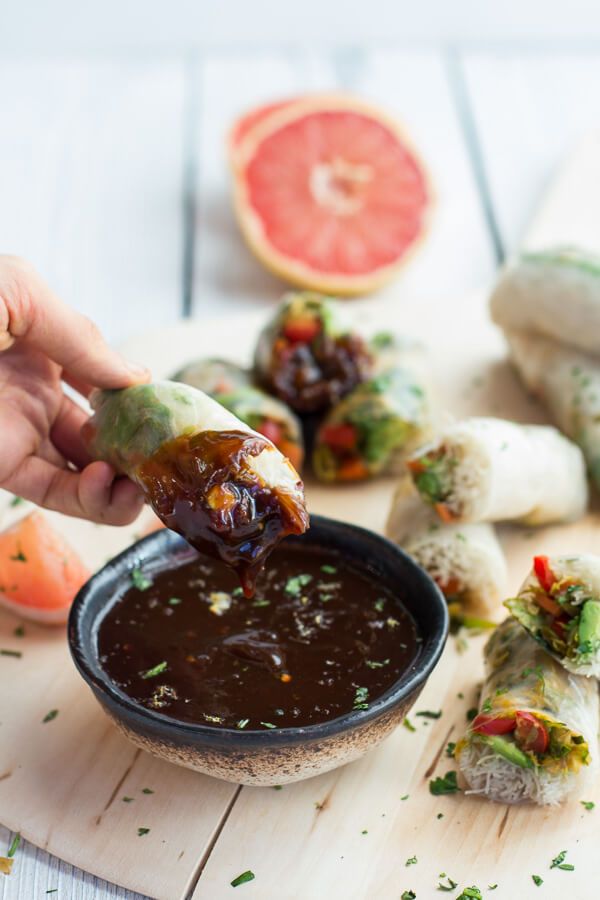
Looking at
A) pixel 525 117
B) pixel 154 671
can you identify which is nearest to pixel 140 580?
pixel 154 671

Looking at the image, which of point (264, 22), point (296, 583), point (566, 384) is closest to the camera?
point (296, 583)

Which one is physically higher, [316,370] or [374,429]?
[316,370]

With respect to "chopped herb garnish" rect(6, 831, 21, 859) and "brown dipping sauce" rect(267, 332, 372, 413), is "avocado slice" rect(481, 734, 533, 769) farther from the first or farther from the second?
"brown dipping sauce" rect(267, 332, 372, 413)

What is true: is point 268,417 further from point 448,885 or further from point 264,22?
point 264,22

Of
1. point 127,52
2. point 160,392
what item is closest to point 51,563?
point 160,392

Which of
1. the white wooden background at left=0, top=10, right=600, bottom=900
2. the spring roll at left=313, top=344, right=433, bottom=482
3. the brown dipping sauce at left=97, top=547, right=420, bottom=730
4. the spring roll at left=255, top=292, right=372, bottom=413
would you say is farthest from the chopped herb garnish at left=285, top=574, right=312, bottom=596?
the white wooden background at left=0, top=10, right=600, bottom=900

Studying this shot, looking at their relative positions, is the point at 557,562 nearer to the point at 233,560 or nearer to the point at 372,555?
the point at 372,555

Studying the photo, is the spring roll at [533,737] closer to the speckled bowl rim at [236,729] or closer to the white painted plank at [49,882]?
the speckled bowl rim at [236,729]
